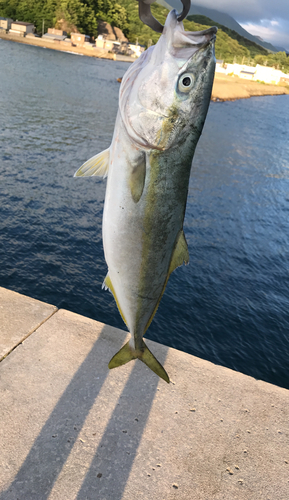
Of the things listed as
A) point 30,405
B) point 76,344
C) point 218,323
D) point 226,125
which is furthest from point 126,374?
point 226,125

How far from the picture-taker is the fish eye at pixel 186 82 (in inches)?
96.0

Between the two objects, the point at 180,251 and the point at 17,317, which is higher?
the point at 180,251

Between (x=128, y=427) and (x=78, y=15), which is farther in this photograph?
(x=78, y=15)

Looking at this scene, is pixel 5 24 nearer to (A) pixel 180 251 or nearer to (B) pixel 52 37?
(B) pixel 52 37

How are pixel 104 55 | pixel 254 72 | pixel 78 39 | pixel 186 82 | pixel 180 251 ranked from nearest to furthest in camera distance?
pixel 186 82, pixel 180 251, pixel 104 55, pixel 78 39, pixel 254 72

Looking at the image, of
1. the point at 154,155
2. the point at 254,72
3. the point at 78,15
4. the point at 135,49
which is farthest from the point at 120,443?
the point at 254,72

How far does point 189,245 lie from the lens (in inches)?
475

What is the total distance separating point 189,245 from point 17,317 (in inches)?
309

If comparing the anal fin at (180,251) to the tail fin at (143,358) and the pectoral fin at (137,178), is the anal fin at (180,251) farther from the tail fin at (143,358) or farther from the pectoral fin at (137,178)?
the tail fin at (143,358)

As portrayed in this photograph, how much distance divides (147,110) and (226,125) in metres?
40.0

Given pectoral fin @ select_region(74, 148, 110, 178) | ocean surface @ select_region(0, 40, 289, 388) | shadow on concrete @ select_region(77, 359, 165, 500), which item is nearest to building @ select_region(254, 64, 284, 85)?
ocean surface @ select_region(0, 40, 289, 388)

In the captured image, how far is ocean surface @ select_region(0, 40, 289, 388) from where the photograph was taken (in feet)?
28.0

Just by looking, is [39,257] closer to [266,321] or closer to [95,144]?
[266,321]

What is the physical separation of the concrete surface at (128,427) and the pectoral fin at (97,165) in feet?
7.95
